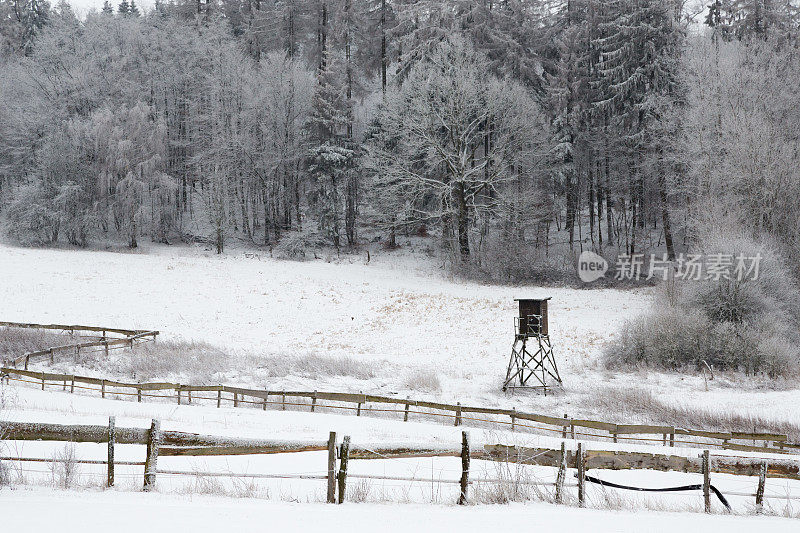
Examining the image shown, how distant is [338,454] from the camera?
802cm

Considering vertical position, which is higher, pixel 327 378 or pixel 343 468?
pixel 343 468

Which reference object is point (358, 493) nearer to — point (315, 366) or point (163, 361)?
point (315, 366)

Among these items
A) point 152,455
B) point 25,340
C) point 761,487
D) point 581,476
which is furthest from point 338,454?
point 25,340

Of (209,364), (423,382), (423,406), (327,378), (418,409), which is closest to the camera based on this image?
(423,406)

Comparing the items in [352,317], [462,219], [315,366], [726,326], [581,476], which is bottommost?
[315,366]

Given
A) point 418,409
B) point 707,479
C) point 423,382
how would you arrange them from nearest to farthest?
1. point 707,479
2. point 418,409
3. point 423,382

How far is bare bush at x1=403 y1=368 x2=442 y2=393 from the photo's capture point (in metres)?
22.0

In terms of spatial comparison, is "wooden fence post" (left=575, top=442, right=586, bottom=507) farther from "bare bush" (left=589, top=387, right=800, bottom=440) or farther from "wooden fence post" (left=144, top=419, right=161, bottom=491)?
"bare bush" (left=589, top=387, right=800, bottom=440)

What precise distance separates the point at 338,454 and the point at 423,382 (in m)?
14.5

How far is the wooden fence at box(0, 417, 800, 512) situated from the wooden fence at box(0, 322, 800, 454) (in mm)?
7221

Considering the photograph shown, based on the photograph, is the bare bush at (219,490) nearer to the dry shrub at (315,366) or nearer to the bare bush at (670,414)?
the bare bush at (670,414)

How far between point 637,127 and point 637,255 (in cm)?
920

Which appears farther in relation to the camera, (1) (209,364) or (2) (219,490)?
(1) (209,364)

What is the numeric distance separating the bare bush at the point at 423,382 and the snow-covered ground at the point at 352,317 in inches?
5.2
